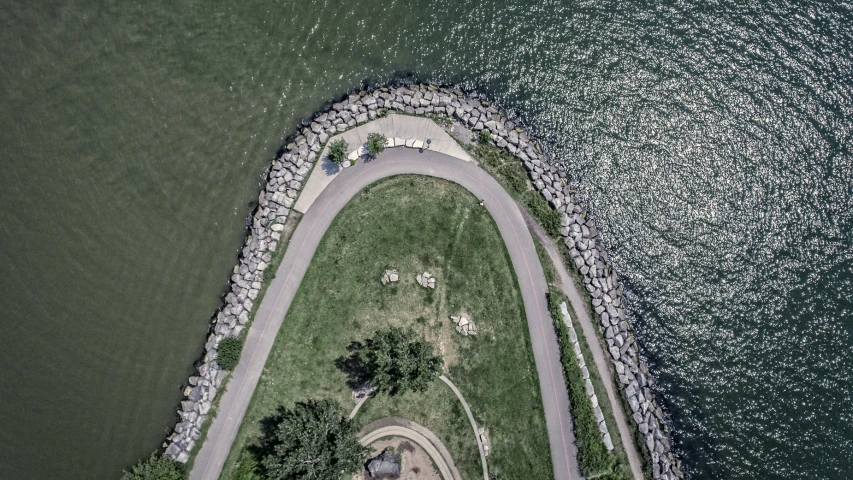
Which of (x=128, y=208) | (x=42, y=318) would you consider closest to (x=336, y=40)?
(x=128, y=208)

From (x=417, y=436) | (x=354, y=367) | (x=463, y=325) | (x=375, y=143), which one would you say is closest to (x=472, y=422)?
(x=417, y=436)

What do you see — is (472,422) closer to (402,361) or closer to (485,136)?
(402,361)

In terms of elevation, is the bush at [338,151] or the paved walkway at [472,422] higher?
the bush at [338,151]

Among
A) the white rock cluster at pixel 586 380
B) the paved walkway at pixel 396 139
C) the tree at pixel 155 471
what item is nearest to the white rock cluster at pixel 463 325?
the white rock cluster at pixel 586 380

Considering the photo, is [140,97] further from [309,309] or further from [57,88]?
[309,309]

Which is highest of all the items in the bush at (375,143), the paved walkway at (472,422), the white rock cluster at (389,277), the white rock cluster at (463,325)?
the bush at (375,143)

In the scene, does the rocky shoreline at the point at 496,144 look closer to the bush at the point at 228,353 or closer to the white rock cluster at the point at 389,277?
the bush at the point at 228,353

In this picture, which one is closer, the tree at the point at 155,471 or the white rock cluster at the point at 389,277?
the tree at the point at 155,471
